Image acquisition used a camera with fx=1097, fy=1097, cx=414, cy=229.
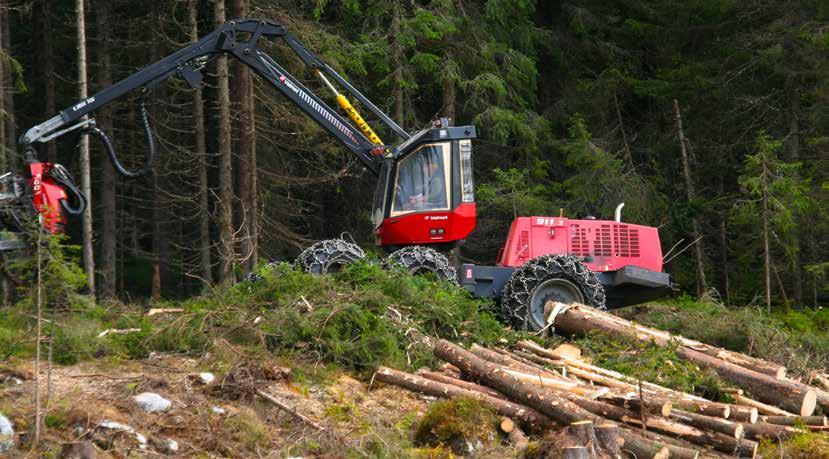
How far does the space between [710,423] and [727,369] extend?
83.8 inches

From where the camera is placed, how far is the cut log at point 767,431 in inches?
409

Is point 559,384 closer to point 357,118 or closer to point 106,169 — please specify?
point 357,118

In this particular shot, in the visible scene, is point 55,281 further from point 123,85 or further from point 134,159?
point 134,159

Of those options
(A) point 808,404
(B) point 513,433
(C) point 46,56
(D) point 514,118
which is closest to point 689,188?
(D) point 514,118

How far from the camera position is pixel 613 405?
1055 centimetres

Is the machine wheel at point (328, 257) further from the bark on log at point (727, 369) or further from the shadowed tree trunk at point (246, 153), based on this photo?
the shadowed tree trunk at point (246, 153)

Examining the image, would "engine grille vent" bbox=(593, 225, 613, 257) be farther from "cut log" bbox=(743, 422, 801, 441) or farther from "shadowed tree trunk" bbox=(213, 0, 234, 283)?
"shadowed tree trunk" bbox=(213, 0, 234, 283)

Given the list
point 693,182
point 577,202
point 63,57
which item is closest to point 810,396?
point 577,202

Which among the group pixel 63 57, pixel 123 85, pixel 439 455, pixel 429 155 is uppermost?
pixel 63 57

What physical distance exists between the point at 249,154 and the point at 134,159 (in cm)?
910

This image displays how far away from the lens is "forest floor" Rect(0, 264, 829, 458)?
367 inches

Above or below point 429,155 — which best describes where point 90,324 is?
below

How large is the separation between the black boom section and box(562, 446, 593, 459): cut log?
795 cm

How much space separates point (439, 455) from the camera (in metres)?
9.55
